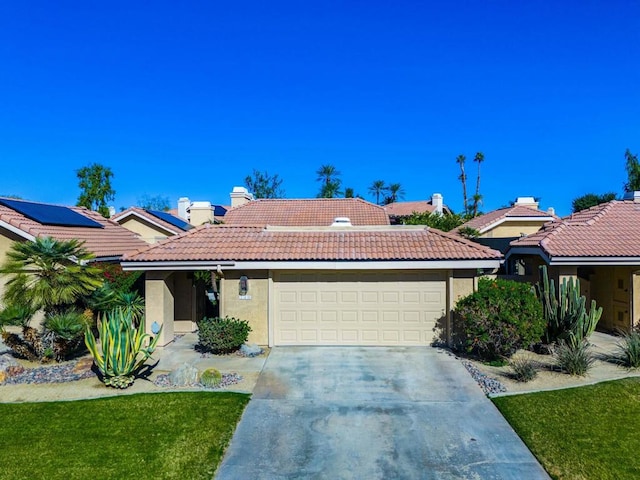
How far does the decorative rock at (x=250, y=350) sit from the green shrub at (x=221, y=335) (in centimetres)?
20

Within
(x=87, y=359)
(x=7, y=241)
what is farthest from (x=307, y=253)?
(x=7, y=241)

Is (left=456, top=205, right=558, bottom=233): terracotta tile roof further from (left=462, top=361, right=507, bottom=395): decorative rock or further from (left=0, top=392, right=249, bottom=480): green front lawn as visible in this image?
(left=0, top=392, right=249, bottom=480): green front lawn

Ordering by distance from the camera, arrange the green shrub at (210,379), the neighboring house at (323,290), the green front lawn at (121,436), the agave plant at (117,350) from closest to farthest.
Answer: the green front lawn at (121,436) → the agave plant at (117,350) → the green shrub at (210,379) → the neighboring house at (323,290)

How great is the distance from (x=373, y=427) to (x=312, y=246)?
737cm

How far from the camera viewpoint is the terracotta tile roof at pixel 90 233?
53.5 feet

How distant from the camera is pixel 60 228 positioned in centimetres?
1795

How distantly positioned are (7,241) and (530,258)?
2053cm

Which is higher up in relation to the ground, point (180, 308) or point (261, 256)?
point (261, 256)

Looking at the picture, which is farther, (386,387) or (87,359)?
(87,359)

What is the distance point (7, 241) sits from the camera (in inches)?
650

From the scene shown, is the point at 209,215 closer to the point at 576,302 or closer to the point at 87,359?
the point at 87,359

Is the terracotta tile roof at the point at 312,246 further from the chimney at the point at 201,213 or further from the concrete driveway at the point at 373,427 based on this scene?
the chimney at the point at 201,213

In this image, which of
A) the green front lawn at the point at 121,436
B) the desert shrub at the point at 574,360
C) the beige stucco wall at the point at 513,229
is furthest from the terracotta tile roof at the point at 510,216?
the green front lawn at the point at 121,436

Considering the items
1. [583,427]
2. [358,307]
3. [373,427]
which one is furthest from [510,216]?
[373,427]
